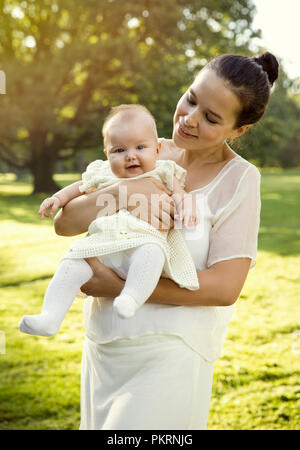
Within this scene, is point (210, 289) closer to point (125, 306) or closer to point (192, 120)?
point (125, 306)

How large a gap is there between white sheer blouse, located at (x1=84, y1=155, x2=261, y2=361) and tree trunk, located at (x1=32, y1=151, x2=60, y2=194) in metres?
20.6

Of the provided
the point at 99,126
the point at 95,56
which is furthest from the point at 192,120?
the point at 99,126

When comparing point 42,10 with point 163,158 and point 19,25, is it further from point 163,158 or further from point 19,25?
point 163,158

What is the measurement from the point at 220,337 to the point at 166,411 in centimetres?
37

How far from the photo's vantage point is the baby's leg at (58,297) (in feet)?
5.51

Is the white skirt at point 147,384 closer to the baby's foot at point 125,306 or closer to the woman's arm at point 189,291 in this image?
the woman's arm at point 189,291

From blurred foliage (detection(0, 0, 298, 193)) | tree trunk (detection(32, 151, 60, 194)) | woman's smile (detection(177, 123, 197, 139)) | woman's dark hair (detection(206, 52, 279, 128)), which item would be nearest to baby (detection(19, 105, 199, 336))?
woman's smile (detection(177, 123, 197, 139))

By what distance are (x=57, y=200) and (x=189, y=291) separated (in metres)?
0.65

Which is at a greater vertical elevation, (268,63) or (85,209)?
(268,63)

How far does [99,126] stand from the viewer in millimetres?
20656

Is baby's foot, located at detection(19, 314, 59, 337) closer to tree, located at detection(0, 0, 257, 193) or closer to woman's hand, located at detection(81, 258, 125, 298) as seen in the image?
woman's hand, located at detection(81, 258, 125, 298)

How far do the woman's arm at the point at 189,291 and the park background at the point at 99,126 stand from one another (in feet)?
8.91

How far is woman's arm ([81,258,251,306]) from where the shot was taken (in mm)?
1773
